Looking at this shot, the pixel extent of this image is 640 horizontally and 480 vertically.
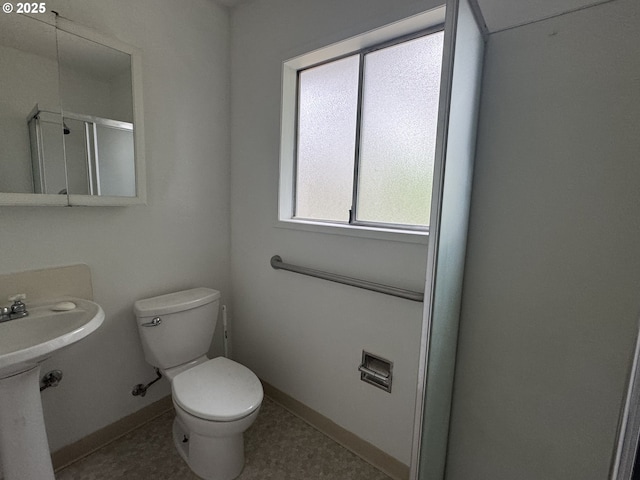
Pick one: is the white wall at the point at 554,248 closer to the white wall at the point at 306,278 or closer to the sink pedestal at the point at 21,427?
the white wall at the point at 306,278

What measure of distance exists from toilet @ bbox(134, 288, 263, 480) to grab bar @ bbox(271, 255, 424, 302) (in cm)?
42

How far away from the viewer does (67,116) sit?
4.08 ft

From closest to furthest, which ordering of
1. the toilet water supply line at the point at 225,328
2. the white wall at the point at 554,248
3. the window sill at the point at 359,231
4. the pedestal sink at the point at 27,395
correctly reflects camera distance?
the white wall at the point at 554,248 → the pedestal sink at the point at 27,395 → the window sill at the point at 359,231 → the toilet water supply line at the point at 225,328

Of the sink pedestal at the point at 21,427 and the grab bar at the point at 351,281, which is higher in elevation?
the grab bar at the point at 351,281

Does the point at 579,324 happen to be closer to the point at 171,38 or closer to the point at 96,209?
the point at 96,209

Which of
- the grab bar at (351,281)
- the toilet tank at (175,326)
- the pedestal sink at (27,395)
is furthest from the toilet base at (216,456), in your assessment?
the grab bar at (351,281)

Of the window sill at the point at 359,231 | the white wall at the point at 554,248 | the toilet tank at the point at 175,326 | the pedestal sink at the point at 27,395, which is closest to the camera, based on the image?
the white wall at the point at 554,248

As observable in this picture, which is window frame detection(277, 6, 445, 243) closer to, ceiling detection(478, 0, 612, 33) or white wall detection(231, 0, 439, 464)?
white wall detection(231, 0, 439, 464)

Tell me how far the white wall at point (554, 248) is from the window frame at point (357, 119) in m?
0.30

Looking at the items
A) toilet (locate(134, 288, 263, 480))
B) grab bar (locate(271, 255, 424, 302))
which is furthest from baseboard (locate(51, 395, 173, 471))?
grab bar (locate(271, 255, 424, 302))

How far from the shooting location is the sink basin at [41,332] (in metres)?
0.88

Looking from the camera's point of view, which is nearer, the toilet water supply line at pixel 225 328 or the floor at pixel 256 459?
the floor at pixel 256 459

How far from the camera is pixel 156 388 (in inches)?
68.3

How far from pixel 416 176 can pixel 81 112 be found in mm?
1509
